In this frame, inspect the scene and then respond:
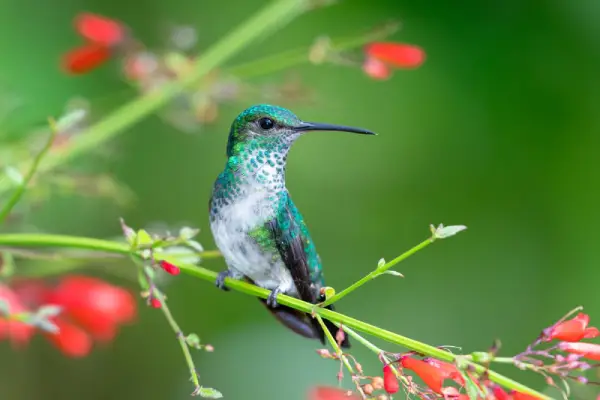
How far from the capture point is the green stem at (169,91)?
1647 millimetres

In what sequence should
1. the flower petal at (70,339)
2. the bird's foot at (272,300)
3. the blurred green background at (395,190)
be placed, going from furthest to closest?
the blurred green background at (395,190), the flower petal at (70,339), the bird's foot at (272,300)

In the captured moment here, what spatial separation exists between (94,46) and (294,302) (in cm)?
123

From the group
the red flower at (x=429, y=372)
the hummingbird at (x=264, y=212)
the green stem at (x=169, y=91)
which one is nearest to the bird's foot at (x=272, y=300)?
the hummingbird at (x=264, y=212)

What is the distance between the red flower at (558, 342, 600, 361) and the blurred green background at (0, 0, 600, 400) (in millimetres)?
1990

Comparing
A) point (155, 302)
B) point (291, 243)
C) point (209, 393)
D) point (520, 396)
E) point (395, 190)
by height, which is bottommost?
point (520, 396)

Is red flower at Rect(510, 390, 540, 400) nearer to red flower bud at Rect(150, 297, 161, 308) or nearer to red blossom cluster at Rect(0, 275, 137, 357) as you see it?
red flower bud at Rect(150, 297, 161, 308)

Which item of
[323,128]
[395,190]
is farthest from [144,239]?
[395,190]

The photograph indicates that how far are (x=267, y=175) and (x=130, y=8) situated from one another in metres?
2.19

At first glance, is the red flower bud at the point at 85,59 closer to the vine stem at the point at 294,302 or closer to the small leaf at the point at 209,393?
the vine stem at the point at 294,302

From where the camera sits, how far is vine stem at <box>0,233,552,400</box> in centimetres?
97

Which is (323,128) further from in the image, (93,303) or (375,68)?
(93,303)

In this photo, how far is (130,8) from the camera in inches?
134

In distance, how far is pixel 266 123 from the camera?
57.4 inches

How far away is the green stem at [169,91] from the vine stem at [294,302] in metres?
0.42
